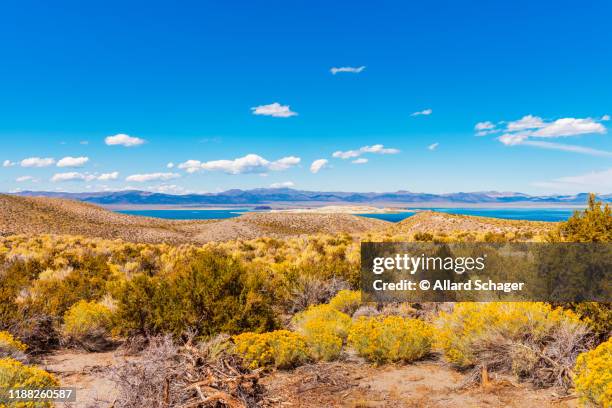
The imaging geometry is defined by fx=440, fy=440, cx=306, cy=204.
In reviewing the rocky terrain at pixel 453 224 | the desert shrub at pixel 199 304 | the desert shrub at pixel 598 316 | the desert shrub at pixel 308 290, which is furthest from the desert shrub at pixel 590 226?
the rocky terrain at pixel 453 224

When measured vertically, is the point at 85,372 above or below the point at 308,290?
below

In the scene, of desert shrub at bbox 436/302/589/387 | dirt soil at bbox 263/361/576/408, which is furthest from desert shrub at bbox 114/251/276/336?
desert shrub at bbox 436/302/589/387

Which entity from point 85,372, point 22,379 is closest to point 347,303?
point 85,372

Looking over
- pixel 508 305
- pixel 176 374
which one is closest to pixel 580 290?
pixel 508 305

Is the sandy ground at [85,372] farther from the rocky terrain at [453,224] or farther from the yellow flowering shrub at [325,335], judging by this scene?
the rocky terrain at [453,224]

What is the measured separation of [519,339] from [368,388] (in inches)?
109

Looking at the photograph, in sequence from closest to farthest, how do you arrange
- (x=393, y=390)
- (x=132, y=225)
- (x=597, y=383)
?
1. (x=597, y=383)
2. (x=393, y=390)
3. (x=132, y=225)

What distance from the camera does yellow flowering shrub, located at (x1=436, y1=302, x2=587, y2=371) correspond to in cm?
756

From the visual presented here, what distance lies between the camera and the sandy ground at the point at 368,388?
6554 mm

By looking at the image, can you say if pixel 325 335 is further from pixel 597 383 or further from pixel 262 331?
pixel 597 383

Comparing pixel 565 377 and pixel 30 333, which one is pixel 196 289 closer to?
pixel 30 333

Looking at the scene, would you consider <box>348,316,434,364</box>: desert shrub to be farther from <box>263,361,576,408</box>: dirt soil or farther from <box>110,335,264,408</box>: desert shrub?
→ <box>110,335,264,408</box>: desert shrub

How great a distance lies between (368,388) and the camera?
23.7ft

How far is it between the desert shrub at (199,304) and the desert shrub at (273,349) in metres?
1.02
